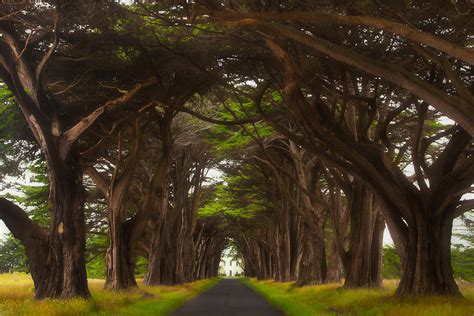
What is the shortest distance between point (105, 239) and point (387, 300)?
25.5 metres

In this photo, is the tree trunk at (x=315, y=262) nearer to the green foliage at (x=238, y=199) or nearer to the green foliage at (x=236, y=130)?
the green foliage at (x=236, y=130)

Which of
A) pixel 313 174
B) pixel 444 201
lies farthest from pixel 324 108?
pixel 313 174

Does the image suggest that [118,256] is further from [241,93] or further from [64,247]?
[241,93]

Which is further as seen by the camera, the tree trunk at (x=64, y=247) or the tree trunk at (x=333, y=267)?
the tree trunk at (x=333, y=267)

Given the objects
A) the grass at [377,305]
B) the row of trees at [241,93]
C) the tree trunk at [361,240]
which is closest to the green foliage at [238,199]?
the tree trunk at [361,240]

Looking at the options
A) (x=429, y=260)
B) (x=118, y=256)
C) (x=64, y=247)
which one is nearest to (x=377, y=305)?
(x=429, y=260)

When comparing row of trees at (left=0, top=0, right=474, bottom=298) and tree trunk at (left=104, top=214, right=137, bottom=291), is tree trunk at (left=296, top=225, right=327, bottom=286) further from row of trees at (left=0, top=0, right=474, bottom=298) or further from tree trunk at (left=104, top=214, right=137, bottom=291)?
tree trunk at (left=104, top=214, right=137, bottom=291)

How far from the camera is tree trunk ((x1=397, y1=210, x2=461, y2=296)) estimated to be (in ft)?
42.9

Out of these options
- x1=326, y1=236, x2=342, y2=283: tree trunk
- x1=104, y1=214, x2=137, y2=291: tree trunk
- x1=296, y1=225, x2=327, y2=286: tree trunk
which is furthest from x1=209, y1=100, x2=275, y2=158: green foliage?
x1=326, y1=236, x2=342, y2=283: tree trunk

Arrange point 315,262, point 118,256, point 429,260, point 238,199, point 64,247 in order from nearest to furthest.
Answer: point 429,260 < point 64,247 < point 118,256 < point 315,262 < point 238,199

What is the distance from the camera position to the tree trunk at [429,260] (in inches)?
515

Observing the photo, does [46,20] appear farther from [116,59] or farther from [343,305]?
[343,305]

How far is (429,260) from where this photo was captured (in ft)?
43.4

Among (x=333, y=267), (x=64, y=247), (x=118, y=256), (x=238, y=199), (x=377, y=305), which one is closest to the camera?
(x=377, y=305)
